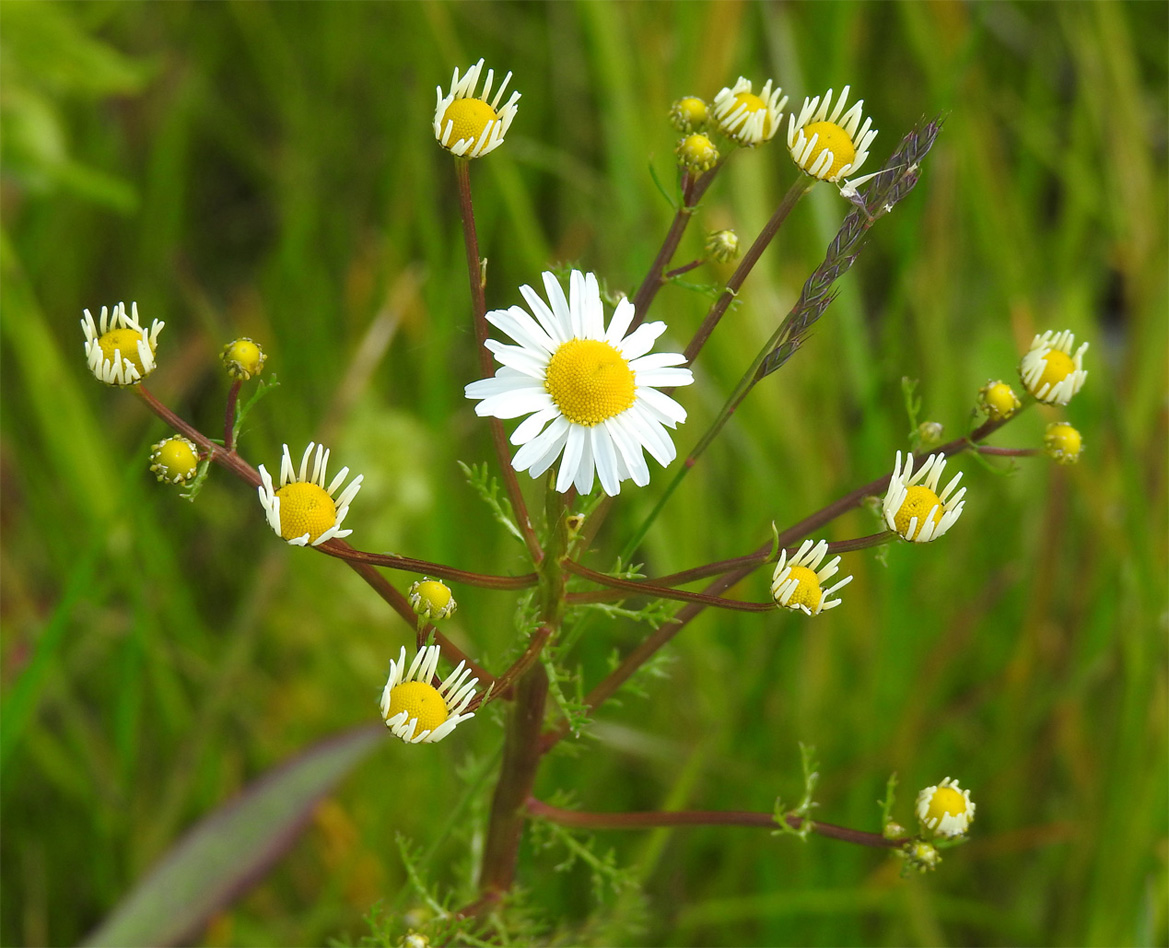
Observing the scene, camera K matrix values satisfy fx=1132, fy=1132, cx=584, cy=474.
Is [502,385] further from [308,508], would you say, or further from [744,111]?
[744,111]

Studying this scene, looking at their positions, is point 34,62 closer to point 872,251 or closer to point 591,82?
point 591,82

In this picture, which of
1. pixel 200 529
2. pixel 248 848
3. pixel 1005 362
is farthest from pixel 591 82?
pixel 248 848

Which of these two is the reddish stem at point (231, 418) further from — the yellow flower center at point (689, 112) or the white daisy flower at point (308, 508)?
the yellow flower center at point (689, 112)

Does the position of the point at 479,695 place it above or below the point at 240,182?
below

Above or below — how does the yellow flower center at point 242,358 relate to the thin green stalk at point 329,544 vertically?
above

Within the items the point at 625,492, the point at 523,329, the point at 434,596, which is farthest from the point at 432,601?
the point at 625,492

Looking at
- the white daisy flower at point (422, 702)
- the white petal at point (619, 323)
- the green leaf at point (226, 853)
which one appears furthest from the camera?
the green leaf at point (226, 853)

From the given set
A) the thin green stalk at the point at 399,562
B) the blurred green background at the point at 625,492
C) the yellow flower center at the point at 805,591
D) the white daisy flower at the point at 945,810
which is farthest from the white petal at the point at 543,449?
the blurred green background at the point at 625,492

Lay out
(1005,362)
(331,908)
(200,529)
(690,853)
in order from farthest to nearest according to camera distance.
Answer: (200,529) < (1005,362) < (690,853) < (331,908)
